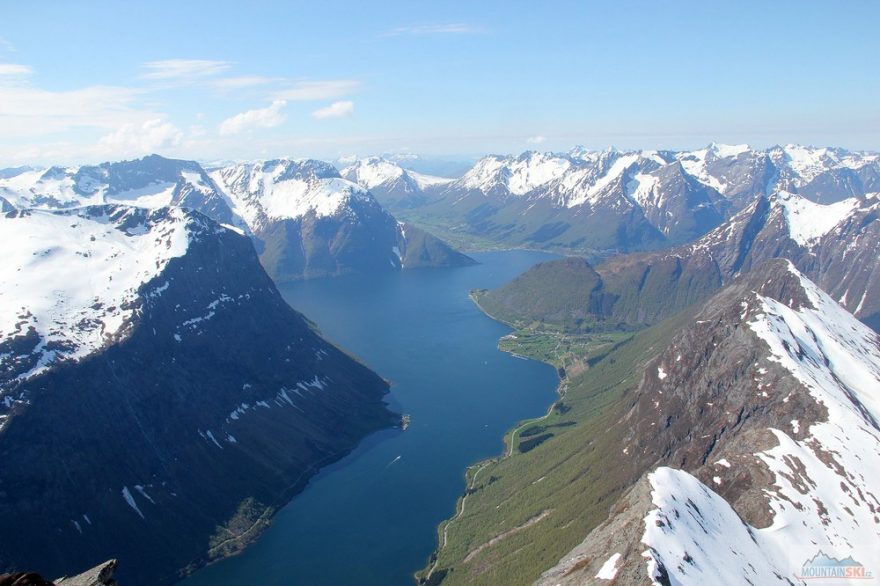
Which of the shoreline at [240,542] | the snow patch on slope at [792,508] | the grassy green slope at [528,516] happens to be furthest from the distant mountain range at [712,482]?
the shoreline at [240,542]

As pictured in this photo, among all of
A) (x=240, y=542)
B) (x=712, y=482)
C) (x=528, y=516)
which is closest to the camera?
(x=712, y=482)

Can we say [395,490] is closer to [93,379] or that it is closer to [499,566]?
[499,566]

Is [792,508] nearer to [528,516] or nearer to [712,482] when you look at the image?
[712,482]

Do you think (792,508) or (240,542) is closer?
(792,508)

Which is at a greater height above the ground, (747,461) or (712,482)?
(747,461)

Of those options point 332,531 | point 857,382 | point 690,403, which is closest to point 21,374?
point 332,531

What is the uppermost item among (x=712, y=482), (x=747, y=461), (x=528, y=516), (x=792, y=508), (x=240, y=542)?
(x=747, y=461)

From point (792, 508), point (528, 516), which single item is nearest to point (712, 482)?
point (792, 508)

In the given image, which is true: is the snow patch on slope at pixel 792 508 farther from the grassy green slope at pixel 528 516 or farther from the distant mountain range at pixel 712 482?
the grassy green slope at pixel 528 516

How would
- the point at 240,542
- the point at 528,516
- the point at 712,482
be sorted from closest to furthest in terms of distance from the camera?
the point at 712,482
the point at 528,516
the point at 240,542
